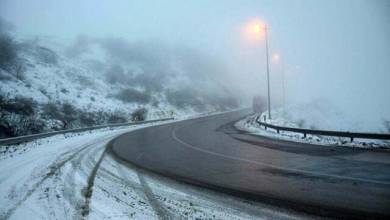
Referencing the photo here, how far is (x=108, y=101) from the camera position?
40.6 metres

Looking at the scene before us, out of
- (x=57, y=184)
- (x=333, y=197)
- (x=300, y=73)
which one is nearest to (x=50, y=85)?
(x=57, y=184)

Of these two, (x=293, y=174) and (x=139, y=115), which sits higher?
(x=139, y=115)

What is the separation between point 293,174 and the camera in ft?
27.9

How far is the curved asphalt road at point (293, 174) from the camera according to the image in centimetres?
597

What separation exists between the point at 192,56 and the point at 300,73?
60.2m

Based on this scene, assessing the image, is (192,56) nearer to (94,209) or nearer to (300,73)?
(300,73)

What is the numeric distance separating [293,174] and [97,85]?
42542mm

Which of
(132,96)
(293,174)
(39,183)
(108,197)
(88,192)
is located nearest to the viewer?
Result: (108,197)

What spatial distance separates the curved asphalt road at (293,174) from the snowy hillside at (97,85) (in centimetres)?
1627

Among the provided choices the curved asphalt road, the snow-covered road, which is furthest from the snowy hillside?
the curved asphalt road

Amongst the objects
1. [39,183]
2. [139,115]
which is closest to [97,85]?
[139,115]

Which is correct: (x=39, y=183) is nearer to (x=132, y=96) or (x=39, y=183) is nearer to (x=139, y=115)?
(x=139, y=115)

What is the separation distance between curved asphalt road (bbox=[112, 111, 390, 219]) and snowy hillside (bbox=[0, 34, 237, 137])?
16.3 metres

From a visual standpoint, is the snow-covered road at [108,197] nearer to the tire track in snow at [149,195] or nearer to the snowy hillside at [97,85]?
the tire track in snow at [149,195]
